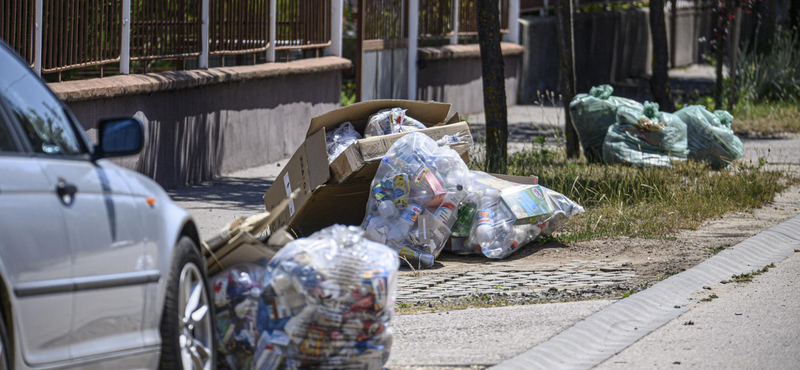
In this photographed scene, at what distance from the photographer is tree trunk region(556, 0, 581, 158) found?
11.9 metres

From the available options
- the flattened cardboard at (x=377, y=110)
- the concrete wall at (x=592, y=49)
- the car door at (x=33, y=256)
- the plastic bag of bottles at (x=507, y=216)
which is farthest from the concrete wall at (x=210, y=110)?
the concrete wall at (x=592, y=49)

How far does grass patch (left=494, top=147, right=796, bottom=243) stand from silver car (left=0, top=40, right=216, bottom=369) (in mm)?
4413

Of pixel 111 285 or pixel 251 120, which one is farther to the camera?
pixel 251 120

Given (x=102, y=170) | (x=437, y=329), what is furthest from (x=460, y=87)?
(x=102, y=170)

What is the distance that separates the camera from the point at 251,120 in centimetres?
1202

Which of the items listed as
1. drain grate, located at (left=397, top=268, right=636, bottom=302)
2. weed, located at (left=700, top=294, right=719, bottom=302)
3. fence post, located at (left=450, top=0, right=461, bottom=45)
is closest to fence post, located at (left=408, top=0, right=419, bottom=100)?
fence post, located at (left=450, top=0, right=461, bottom=45)

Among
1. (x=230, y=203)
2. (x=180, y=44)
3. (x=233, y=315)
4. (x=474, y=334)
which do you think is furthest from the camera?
(x=180, y=44)

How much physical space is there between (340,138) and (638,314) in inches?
110

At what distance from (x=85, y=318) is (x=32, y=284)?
0.31 m

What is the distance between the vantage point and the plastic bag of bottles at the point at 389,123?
7.46m

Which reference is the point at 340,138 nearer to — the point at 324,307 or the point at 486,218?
the point at 486,218

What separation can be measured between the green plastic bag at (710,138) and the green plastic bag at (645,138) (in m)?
0.18

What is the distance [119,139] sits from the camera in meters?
3.68

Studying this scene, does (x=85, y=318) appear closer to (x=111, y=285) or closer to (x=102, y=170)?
(x=111, y=285)
